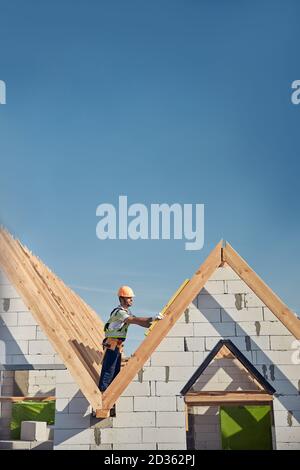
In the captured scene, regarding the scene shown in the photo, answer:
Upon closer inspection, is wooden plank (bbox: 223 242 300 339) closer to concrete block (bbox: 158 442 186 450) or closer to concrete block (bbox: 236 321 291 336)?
concrete block (bbox: 236 321 291 336)

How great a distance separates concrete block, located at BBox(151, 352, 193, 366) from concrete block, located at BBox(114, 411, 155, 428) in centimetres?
87

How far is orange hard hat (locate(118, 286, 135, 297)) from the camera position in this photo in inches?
381

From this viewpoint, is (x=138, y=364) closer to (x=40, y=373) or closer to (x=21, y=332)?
(x=21, y=332)

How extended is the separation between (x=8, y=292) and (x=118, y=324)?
2.12 m

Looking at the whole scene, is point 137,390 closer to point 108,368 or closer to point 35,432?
point 108,368

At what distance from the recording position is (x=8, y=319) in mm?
9516

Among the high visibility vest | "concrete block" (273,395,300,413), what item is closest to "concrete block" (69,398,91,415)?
the high visibility vest

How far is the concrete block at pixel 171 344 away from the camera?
9297 millimetres

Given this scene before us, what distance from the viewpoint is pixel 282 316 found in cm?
923

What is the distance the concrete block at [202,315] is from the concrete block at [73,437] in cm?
263

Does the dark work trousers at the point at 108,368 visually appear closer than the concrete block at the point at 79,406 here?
No

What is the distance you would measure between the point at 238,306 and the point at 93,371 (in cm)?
301

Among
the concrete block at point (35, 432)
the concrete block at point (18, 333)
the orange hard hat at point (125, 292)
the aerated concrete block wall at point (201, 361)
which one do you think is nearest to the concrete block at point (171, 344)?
A: the aerated concrete block wall at point (201, 361)

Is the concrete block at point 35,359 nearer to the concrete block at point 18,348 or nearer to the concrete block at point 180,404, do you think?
the concrete block at point 18,348
